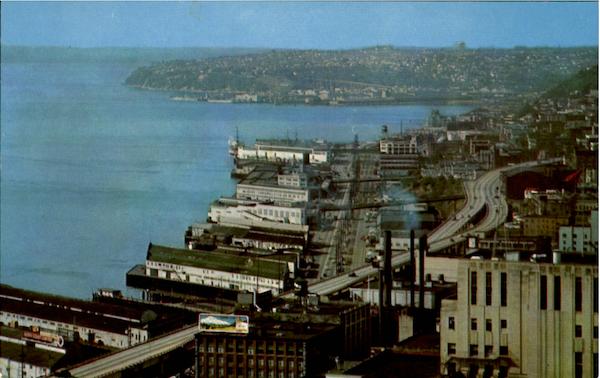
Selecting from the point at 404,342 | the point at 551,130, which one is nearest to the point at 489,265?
the point at 404,342

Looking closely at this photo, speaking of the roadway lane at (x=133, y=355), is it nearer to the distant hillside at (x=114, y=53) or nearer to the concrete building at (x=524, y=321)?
the distant hillside at (x=114, y=53)

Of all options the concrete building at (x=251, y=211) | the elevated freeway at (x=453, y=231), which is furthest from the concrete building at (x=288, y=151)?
the elevated freeway at (x=453, y=231)

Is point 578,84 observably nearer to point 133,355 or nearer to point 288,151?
point 288,151

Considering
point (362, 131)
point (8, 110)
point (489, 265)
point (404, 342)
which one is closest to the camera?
point (489, 265)

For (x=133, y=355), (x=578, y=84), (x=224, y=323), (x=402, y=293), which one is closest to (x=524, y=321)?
(x=224, y=323)

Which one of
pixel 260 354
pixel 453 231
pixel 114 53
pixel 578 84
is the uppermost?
pixel 114 53

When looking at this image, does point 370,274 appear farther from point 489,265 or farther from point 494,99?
point 489,265
